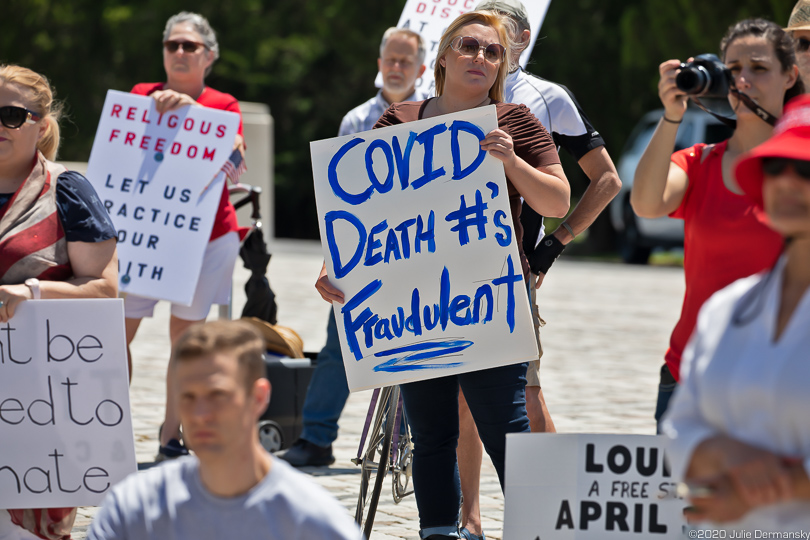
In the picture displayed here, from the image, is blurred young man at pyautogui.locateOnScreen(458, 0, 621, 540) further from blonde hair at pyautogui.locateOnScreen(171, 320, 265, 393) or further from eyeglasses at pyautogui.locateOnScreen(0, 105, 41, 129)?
blonde hair at pyautogui.locateOnScreen(171, 320, 265, 393)

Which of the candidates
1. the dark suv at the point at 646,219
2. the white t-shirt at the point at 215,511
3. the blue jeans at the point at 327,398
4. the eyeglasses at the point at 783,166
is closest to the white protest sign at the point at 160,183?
the blue jeans at the point at 327,398

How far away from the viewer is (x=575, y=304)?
13797 mm

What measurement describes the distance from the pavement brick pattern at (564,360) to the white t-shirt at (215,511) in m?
2.24

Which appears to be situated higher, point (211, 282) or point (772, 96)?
point (772, 96)

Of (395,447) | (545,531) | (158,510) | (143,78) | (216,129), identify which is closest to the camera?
(158,510)

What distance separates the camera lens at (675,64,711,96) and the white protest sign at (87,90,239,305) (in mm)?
3334

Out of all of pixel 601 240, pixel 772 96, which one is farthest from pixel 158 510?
pixel 601 240

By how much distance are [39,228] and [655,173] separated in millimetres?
1895

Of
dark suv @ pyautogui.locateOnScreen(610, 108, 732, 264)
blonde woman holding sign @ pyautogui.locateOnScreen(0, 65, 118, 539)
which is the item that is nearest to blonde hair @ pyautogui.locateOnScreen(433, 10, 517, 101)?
blonde woman holding sign @ pyautogui.locateOnScreen(0, 65, 118, 539)

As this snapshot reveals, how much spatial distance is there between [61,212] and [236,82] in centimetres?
3114

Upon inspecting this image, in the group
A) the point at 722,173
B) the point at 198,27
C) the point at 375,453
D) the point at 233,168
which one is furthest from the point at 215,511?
the point at 198,27

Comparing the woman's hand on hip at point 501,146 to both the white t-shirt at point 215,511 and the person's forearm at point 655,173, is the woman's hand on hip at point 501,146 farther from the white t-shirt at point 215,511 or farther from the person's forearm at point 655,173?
the white t-shirt at point 215,511

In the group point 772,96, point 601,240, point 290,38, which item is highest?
point 290,38

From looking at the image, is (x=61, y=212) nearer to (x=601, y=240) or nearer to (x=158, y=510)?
(x=158, y=510)
